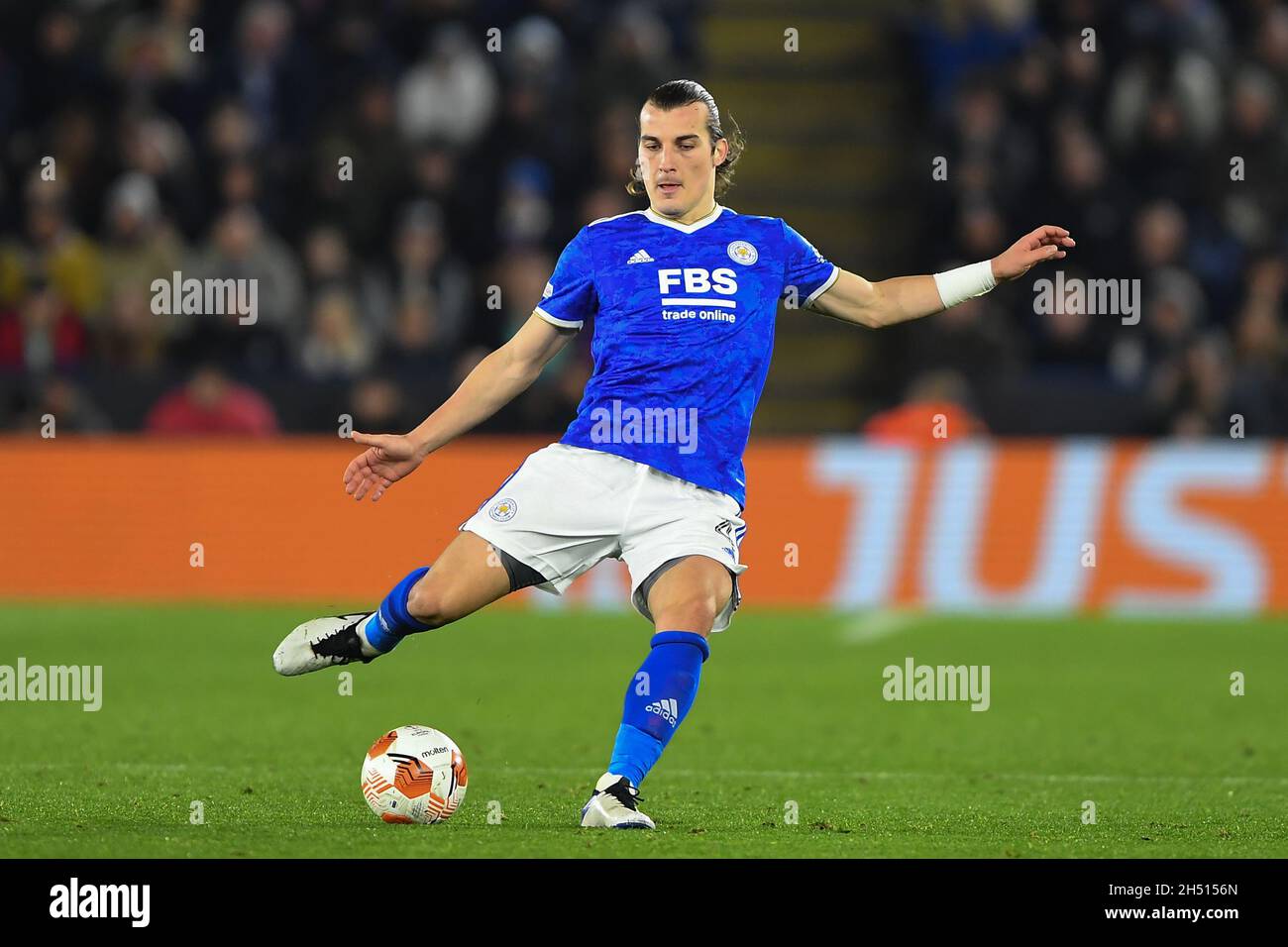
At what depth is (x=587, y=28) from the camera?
18703mm

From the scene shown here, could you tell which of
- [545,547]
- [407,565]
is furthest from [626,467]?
[407,565]

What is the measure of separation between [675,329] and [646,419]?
303 millimetres

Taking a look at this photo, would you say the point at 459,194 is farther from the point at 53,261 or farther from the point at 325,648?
the point at 325,648

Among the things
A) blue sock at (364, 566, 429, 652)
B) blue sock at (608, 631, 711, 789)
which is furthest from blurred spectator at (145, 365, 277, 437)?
blue sock at (608, 631, 711, 789)

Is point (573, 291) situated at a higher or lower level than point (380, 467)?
higher

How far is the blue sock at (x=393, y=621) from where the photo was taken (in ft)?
22.9

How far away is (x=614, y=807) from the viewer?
6496 mm

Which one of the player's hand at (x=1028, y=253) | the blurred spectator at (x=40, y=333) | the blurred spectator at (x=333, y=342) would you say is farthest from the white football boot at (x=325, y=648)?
the blurred spectator at (x=40, y=333)

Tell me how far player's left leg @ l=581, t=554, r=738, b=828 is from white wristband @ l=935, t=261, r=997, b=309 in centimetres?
135

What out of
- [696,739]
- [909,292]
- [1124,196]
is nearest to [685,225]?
[909,292]

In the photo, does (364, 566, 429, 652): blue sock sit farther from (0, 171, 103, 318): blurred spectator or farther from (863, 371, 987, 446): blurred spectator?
(0, 171, 103, 318): blurred spectator
